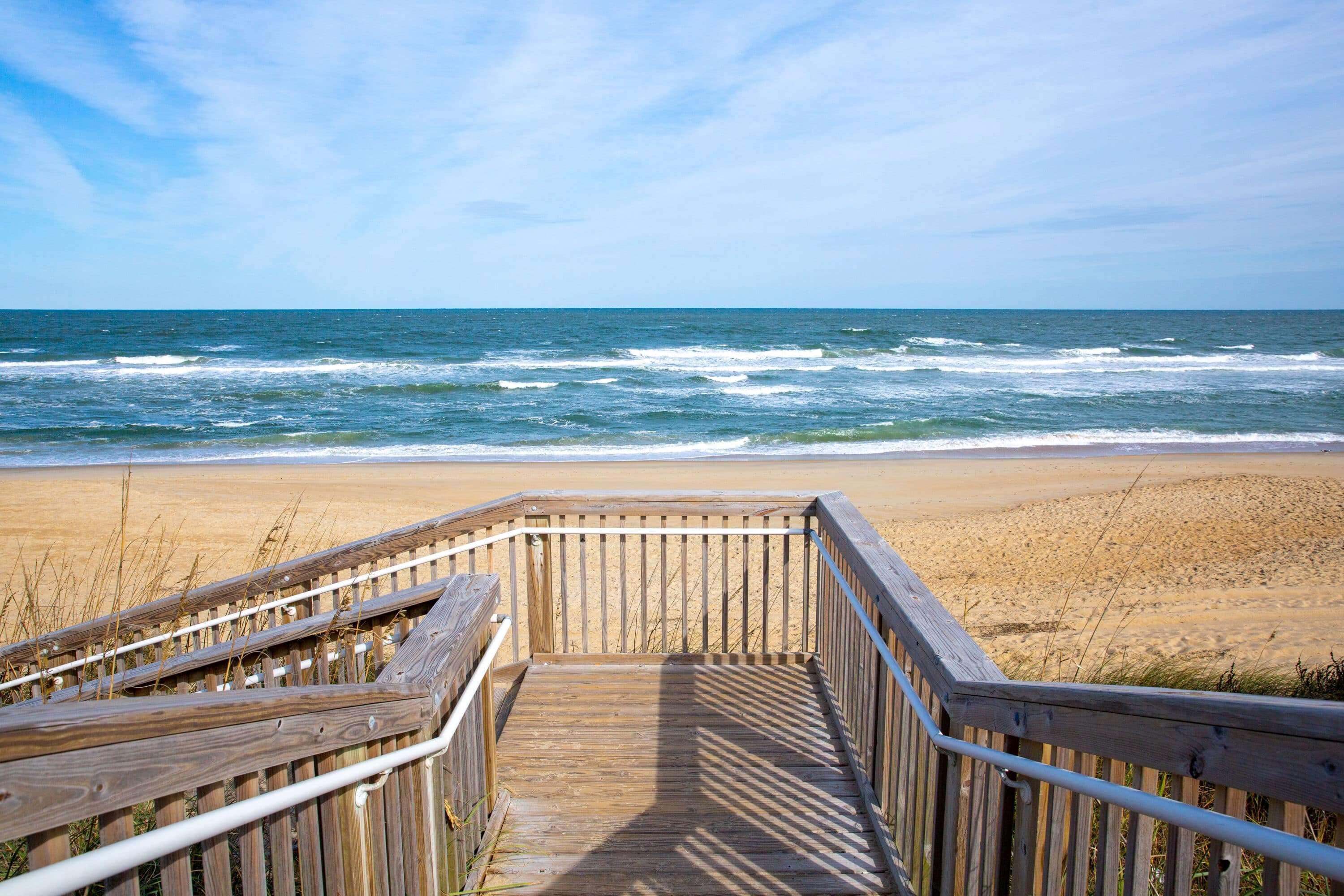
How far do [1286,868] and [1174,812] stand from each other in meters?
0.17

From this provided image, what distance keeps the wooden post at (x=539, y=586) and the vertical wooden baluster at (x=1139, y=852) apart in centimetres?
372

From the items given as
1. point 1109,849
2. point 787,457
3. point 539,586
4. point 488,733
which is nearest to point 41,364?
point 787,457

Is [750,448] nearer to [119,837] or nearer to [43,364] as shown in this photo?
[119,837]

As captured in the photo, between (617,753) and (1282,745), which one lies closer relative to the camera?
(1282,745)

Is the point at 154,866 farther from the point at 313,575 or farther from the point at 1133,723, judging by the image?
the point at 1133,723

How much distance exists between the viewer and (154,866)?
→ 2.57m

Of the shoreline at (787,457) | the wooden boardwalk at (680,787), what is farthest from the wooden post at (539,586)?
the shoreline at (787,457)

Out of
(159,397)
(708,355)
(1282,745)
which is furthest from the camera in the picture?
(708,355)

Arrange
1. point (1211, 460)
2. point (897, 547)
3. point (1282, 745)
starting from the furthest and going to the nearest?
point (1211, 460), point (897, 547), point (1282, 745)

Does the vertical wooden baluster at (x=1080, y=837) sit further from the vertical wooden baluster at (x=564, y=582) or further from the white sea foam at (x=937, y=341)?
the white sea foam at (x=937, y=341)

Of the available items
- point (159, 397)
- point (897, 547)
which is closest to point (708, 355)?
point (159, 397)

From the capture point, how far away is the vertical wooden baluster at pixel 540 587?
498cm

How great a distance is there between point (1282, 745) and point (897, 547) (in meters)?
9.72

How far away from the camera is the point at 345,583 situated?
4.50 metres
